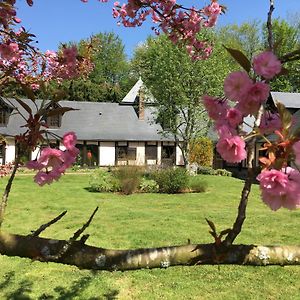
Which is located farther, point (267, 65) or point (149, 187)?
point (149, 187)

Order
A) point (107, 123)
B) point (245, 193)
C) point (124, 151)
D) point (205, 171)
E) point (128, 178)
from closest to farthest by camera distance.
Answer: point (245, 193) → point (128, 178) → point (205, 171) → point (124, 151) → point (107, 123)

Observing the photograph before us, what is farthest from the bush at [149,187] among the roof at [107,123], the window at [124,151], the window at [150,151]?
the window at [150,151]

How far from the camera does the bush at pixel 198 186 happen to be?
17.8 metres

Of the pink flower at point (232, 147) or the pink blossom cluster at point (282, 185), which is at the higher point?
the pink flower at point (232, 147)

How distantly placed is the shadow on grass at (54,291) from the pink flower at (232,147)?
456cm

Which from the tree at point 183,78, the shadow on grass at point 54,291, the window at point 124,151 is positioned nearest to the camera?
the shadow on grass at point 54,291

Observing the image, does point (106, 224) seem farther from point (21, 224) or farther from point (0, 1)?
point (0, 1)

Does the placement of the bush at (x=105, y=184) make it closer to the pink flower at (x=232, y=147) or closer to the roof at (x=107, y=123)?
the roof at (x=107, y=123)

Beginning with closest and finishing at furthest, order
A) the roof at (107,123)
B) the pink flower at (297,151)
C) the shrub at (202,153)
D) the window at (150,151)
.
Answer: the pink flower at (297,151), the shrub at (202,153), the roof at (107,123), the window at (150,151)

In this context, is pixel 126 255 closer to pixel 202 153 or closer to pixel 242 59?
pixel 242 59

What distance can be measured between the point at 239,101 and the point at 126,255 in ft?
2.50

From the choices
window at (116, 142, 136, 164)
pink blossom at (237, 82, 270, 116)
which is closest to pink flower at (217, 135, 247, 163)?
pink blossom at (237, 82, 270, 116)

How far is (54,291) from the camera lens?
17.8 feet

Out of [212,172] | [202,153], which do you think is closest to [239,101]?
[212,172]
